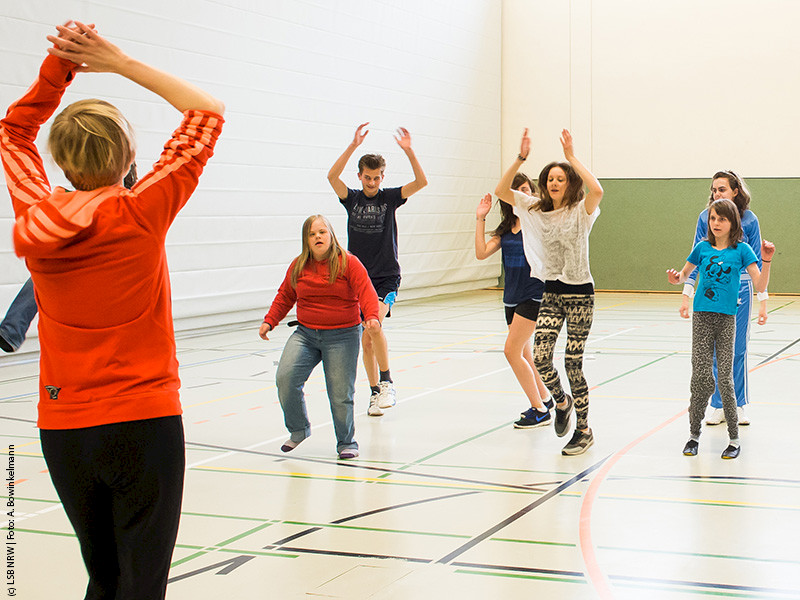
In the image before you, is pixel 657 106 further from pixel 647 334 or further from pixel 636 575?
pixel 636 575

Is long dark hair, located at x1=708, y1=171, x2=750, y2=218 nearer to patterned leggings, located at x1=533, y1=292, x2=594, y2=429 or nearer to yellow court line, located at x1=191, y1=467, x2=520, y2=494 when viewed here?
patterned leggings, located at x1=533, y1=292, x2=594, y2=429

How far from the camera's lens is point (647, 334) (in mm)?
11930

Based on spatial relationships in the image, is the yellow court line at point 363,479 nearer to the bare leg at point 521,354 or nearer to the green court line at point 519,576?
the green court line at point 519,576

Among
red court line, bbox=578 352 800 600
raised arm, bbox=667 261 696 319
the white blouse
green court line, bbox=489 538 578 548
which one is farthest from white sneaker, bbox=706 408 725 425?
green court line, bbox=489 538 578 548

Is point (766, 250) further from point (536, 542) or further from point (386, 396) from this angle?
point (536, 542)

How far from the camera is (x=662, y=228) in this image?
18.3 m

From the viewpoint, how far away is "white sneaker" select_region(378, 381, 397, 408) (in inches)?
280

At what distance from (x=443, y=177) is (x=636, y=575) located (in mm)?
14494

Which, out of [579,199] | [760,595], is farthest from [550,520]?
[579,199]

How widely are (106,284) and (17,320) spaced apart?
2.61m

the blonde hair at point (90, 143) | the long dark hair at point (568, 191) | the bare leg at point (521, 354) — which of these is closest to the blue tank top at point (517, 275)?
the bare leg at point (521, 354)

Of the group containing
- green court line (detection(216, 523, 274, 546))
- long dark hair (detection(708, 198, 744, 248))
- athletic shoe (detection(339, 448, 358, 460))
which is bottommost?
athletic shoe (detection(339, 448, 358, 460))

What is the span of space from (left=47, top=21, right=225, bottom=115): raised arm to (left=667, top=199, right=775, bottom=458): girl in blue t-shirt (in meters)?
4.02

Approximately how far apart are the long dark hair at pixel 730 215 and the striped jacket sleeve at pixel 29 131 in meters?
4.24
